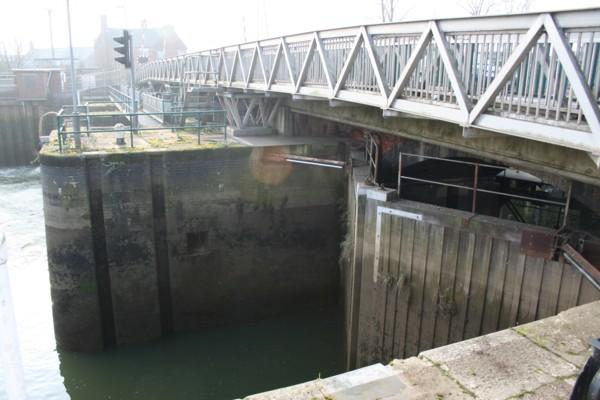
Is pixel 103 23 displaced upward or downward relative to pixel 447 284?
upward

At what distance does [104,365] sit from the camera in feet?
39.2

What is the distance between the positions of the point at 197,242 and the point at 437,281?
6229mm

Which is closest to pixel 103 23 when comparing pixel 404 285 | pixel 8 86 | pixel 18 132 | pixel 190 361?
pixel 8 86

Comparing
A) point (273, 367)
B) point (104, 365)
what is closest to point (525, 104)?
point (273, 367)

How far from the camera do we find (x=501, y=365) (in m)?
3.89

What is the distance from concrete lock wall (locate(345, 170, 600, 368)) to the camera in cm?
795

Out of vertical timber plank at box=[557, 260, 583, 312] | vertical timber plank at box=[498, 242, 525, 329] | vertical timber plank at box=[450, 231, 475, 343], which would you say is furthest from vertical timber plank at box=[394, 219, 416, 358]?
vertical timber plank at box=[557, 260, 583, 312]

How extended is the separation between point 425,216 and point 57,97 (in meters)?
37.4

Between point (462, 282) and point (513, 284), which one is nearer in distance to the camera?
point (513, 284)

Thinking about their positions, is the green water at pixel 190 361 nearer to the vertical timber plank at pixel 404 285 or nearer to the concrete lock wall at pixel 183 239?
the concrete lock wall at pixel 183 239

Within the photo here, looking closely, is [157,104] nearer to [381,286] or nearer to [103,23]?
[381,286]

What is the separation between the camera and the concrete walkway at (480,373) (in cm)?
355

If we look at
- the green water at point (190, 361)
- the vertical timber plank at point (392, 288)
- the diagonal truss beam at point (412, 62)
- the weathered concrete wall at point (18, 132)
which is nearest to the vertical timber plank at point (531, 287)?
the vertical timber plank at point (392, 288)

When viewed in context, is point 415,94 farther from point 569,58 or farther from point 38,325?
point 38,325
